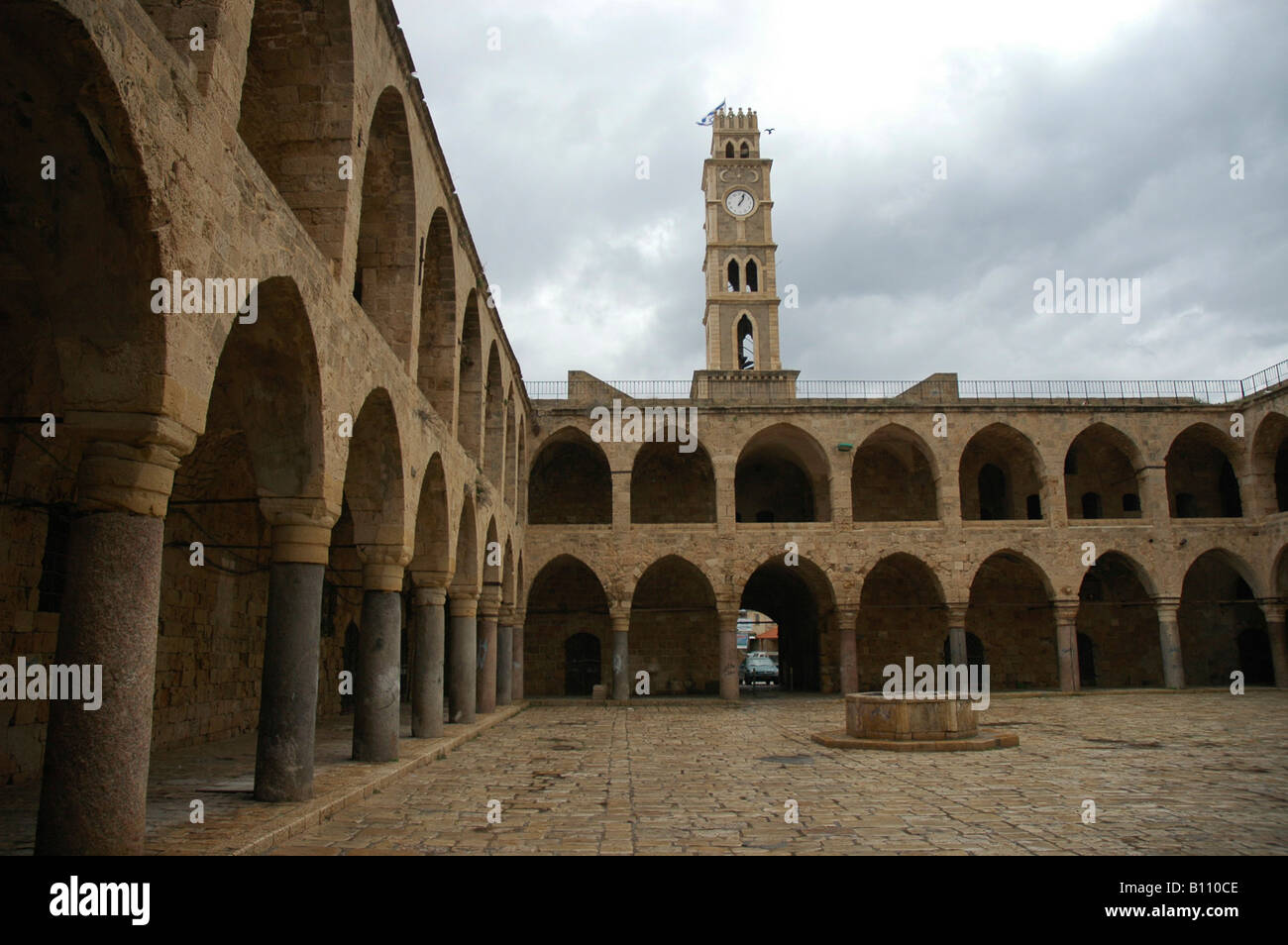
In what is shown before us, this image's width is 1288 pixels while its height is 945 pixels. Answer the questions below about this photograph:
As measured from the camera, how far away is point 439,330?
13.8m

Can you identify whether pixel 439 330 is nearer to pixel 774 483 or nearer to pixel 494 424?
pixel 494 424

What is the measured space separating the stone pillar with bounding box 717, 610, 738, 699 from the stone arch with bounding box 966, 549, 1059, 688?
340 inches

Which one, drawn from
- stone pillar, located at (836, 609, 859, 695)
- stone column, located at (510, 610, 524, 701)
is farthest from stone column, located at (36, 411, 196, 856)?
stone pillar, located at (836, 609, 859, 695)

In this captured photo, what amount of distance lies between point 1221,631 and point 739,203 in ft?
81.6

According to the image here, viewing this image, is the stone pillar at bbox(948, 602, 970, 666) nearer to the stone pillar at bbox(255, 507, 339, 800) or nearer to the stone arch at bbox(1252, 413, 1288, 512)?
the stone arch at bbox(1252, 413, 1288, 512)

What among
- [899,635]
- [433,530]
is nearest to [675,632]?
[899,635]

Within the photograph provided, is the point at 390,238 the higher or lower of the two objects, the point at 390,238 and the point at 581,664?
the higher

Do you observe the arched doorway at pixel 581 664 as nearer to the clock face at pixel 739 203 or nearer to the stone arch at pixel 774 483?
the stone arch at pixel 774 483

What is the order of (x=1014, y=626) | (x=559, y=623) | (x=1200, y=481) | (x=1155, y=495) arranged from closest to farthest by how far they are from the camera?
(x=1155, y=495) → (x=559, y=623) → (x=1014, y=626) → (x=1200, y=481)

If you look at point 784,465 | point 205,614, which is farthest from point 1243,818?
point 784,465

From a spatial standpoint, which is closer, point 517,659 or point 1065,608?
point 517,659

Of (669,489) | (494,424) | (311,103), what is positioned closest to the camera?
(311,103)

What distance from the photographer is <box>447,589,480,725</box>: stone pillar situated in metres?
15.9
